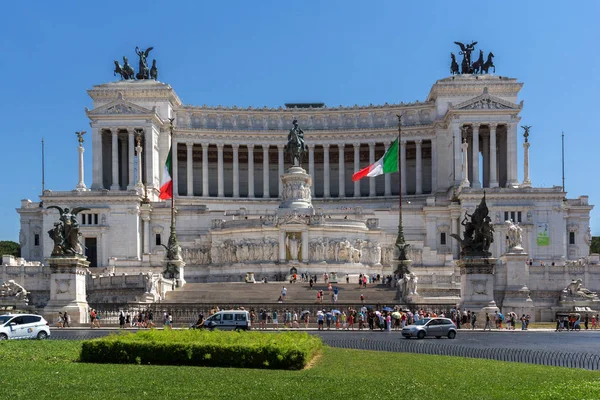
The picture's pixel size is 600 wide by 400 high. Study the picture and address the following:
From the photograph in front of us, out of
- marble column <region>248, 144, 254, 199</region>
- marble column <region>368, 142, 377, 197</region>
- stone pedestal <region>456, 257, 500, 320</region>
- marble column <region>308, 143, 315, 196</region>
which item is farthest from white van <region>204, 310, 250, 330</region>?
marble column <region>308, 143, 315, 196</region>

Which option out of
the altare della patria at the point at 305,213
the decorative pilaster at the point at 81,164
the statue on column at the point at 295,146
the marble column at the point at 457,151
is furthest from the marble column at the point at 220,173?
the marble column at the point at 457,151

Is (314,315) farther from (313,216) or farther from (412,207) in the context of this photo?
(412,207)

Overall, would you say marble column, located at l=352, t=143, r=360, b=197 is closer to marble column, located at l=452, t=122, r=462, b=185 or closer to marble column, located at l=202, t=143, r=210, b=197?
marble column, located at l=452, t=122, r=462, b=185

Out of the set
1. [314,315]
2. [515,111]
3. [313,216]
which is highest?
→ [515,111]

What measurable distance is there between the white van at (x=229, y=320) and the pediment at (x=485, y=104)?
243 ft

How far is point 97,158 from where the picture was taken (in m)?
119

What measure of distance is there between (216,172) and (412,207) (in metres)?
36.7

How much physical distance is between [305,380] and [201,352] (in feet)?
17.2

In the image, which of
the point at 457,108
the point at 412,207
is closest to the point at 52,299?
the point at 412,207

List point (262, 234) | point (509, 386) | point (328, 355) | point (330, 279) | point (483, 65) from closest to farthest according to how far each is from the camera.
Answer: point (509, 386)
point (328, 355)
point (330, 279)
point (262, 234)
point (483, 65)

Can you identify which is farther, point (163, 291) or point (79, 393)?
point (163, 291)

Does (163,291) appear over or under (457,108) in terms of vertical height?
under

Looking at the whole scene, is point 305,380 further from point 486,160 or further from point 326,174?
point 326,174

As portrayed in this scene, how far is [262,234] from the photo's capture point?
9169 cm
